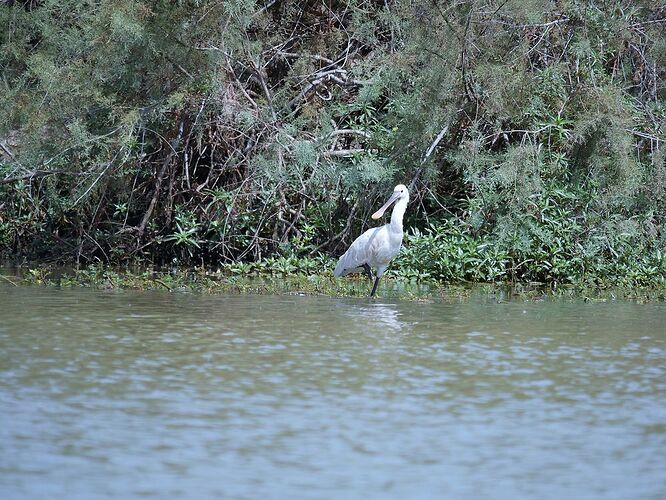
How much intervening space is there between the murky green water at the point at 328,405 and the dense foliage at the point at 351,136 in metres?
3.31

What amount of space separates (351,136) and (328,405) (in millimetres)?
8702

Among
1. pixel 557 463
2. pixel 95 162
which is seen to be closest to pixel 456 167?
pixel 95 162

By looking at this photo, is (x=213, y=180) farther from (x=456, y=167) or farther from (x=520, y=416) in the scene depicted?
(x=520, y=416)

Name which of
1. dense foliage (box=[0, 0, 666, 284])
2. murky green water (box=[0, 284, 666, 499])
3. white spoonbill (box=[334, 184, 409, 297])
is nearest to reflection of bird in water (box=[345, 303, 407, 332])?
murky green water (box=[0, 284, 666, 499])

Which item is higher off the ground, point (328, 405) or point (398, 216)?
point (398, 216)

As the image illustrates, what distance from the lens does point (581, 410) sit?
5.66m

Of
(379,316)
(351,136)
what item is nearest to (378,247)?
(379,316)

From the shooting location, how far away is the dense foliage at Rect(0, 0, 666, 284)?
39.6 ft

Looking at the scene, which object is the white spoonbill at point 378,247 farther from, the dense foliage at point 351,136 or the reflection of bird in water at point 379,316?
the reflection of bird in water at point 379,316

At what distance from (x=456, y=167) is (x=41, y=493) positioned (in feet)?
28.5

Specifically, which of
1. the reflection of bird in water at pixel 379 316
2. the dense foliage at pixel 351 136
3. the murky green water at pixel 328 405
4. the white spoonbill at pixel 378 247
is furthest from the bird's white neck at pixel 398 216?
the murky green water at pixel 328 405

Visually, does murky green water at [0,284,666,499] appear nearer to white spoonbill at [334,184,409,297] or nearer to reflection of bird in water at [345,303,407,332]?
reflection of bird in water at [345,303,407,332]

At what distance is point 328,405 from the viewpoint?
5.64 metres

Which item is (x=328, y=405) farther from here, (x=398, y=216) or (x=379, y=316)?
(x=398, y=216)
